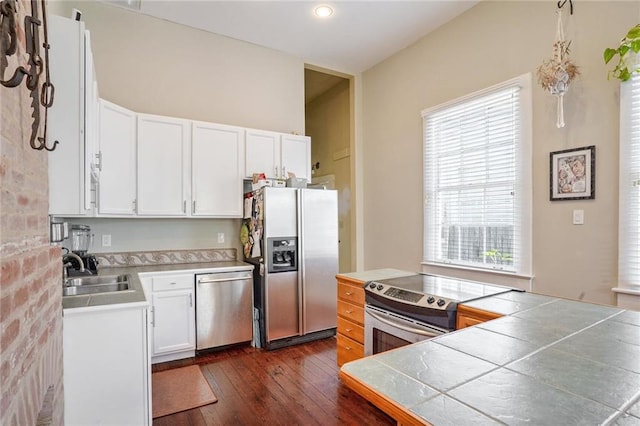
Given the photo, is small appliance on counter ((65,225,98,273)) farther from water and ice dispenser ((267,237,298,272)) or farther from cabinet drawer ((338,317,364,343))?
cabinet drawer ((338,317,364,343))

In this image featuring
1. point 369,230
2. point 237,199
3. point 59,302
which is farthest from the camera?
point 369,230

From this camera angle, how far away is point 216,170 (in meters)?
3.53

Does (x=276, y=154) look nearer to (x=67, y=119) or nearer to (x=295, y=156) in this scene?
(x=295, y=156)

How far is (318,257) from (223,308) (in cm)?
112

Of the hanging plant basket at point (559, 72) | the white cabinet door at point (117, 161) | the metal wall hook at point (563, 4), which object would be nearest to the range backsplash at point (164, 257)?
the white cabinet door at point (117, 161)

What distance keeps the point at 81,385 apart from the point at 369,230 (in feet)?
11.8

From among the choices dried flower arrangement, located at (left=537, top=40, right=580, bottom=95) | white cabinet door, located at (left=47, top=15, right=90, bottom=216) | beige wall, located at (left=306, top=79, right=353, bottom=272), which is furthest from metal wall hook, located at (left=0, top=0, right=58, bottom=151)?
beige wall, located at (left=306, top=79, right=353, bottom=272)

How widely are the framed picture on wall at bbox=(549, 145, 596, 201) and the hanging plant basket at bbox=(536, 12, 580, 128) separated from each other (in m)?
0.24

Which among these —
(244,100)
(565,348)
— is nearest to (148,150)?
(244,100)

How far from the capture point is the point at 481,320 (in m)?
1.64

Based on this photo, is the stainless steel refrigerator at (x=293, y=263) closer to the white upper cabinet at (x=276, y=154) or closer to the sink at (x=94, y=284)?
the white upper cabinet at (x=276, y=154)

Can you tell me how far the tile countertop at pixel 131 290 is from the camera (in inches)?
66.4

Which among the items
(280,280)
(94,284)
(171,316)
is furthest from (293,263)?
(94,284)

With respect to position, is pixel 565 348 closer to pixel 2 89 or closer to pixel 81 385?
pixel 2 89
